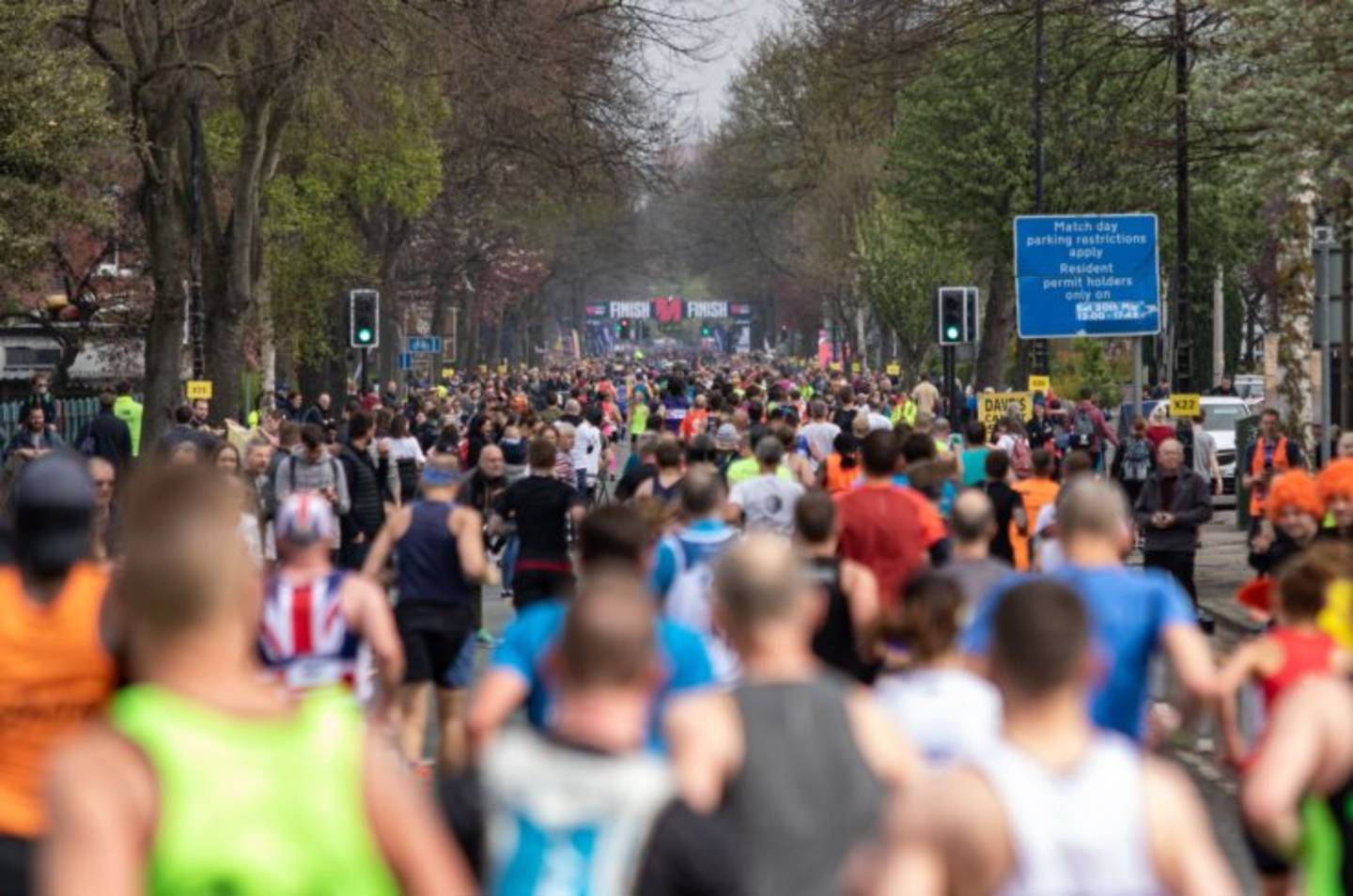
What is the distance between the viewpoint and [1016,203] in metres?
54.5

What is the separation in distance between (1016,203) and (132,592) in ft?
168

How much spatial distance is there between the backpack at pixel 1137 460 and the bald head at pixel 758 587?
Answer: 794 inches

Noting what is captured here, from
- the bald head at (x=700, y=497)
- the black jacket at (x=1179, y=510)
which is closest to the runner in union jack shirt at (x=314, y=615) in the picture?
the bald head at (x=700, y=497)

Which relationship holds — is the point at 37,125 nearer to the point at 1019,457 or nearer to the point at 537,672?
the point at 1019,457

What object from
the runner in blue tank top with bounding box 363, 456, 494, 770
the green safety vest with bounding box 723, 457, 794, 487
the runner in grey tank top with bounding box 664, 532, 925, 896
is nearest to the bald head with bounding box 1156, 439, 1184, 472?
the green safety vest with bounding box 723, 457, 794, 487

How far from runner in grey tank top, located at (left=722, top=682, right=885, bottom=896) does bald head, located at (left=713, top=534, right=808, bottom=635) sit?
0.58 feet

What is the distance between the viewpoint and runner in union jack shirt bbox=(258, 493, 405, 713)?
348 inches

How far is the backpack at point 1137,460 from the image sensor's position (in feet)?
84.5

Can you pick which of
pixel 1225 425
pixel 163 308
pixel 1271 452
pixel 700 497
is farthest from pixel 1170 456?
pixel 1225 425

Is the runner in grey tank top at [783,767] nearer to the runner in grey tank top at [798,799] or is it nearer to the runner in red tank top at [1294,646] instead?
the runner in grey tank top at [798,799]

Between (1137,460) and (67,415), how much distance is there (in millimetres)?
25478

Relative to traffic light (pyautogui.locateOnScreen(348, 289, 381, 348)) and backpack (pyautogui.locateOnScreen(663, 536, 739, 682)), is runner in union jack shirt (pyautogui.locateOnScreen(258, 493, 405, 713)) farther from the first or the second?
traffic light (pyautogui.locateOnScreen(348, 289, 381, 348))

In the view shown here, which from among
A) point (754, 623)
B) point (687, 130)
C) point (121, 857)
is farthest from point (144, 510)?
point (687, 130)

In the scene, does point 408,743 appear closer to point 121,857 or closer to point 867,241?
point 121,857
